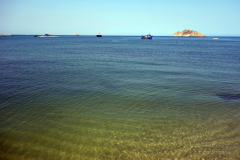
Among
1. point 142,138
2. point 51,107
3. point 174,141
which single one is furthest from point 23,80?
point 174,141

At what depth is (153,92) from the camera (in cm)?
2259

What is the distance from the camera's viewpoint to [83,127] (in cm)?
1396

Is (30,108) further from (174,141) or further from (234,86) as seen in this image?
(234,86)

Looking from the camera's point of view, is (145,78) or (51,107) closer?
(51,107)

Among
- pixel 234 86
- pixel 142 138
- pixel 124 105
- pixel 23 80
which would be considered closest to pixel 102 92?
pixel 124 105

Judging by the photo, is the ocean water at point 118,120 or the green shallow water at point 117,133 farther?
the ocean water at point 118,120

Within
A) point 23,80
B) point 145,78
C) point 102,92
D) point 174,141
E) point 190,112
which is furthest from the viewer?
point 145,78

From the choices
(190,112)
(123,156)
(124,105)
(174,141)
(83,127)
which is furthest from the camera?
(124,105)

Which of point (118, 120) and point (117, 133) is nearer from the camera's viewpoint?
point (117, 133)

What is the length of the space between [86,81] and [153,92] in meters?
11.5

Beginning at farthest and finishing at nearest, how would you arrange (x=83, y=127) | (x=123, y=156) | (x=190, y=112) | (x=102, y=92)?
(x=102, y=92) < (x=190, y=112) < (x=83, y=127) < (x=123, y=156)

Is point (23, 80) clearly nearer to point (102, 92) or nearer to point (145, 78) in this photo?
point (102, 92)

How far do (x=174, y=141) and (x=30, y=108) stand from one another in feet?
48.2

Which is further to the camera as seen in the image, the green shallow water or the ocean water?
the ocean water
